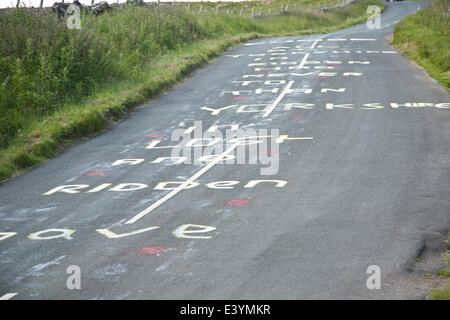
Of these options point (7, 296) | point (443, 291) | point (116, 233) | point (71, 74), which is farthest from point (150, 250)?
point (71, 74)

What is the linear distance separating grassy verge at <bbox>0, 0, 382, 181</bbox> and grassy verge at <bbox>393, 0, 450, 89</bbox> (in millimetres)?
8296

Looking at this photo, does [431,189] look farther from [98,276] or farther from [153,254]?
[98,276]

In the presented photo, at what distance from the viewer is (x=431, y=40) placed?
25484 millimetres

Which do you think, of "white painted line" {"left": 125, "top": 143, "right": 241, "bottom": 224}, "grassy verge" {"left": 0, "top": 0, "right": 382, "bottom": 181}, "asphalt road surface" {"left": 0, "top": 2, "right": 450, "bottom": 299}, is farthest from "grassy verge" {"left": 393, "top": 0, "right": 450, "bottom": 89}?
"white painted line" {"left": 125, "top": 143, "right": 241, "bottom": 224}

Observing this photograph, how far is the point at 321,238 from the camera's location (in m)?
8.05

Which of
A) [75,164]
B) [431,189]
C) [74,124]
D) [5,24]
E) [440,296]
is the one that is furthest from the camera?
[5,24]

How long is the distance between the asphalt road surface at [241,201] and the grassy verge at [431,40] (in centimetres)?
281

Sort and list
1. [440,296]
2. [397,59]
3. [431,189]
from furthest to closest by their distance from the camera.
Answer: [397,59] < [431,189] < [440,296]

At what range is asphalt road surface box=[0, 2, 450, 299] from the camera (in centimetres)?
700

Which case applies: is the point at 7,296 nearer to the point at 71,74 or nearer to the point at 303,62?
the point at 71,74

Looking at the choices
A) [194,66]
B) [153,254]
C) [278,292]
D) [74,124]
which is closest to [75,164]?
[74,124]

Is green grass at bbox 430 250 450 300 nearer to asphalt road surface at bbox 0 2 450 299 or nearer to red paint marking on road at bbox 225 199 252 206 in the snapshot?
asphalt road surface at bbox 0 2 450 299

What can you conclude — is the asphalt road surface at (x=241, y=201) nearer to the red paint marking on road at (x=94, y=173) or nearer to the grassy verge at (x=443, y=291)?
the red paint marking on road at (x=94, y=173)
